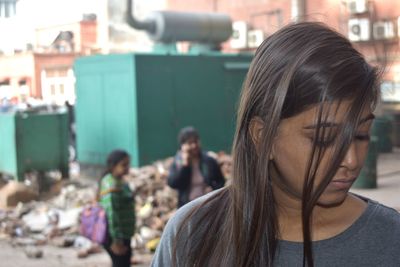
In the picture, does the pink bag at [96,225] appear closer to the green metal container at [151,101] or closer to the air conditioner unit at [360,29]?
the green metal container at [151,101]

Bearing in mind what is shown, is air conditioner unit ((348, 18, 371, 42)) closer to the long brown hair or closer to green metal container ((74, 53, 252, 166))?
green metal container ((74, 53, 252, 166))

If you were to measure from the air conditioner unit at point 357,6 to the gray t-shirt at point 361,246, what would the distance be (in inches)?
643

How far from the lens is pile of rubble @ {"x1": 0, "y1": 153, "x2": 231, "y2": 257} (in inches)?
297

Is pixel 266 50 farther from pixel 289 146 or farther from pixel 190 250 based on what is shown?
pixel 190 250

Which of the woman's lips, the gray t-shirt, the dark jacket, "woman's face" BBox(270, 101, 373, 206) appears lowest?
the dark jacket

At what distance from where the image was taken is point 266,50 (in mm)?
1238

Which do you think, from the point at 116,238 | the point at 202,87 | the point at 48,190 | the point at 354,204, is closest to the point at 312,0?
the point at 202,87

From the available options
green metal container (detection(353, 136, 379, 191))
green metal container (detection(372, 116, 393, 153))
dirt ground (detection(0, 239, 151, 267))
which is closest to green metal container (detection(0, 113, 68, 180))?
dirt ground (detection(0, 239, 151, 267))

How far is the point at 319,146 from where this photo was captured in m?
1.14

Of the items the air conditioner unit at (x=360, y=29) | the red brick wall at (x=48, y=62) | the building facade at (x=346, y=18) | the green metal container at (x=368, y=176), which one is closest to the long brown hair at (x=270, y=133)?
the building facade at (x=346, y=18)

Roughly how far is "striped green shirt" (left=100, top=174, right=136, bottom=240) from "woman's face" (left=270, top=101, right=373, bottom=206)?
3.61m

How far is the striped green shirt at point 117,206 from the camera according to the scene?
15.4ft

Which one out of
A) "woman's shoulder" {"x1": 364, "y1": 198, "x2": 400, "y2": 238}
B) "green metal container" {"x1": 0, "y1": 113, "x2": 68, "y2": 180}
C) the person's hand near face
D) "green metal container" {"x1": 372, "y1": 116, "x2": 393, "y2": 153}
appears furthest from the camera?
"green metal container" {"x1": 372, "y1": 116, "x2": 393, "y2": 153}

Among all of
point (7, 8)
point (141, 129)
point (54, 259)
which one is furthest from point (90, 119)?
point (7, 8)
